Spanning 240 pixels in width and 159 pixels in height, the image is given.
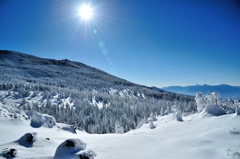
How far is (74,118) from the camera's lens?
60.4 m

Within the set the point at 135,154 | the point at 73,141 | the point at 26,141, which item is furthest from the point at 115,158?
the point at 26,141

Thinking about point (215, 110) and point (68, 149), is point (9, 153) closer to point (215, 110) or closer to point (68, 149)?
point (68, 149)

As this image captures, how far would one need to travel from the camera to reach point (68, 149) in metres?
9.12

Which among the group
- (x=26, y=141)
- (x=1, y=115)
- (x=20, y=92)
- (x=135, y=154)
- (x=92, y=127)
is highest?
(x=20, y=92)

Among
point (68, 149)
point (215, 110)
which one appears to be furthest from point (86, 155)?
point (215, 110)

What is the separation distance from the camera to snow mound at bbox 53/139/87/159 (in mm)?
8632

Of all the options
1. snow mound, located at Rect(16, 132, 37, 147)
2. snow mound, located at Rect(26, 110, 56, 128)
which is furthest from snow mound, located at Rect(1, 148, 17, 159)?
snow mound, located at Rect(26, 110, 56, 128)

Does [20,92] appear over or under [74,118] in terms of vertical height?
over

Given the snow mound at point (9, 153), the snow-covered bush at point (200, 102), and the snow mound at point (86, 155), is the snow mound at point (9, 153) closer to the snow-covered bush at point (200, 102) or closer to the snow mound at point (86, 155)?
the snow mound at point (86, 155)

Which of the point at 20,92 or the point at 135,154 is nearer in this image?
the point at 135,154

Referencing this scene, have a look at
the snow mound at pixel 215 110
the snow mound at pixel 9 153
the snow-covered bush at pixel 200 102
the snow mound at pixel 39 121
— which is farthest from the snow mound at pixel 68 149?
the snow-covered bush at pixel 200 102

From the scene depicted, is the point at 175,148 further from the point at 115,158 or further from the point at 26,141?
the point at 26,141

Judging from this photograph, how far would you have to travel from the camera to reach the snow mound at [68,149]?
28.3 ft

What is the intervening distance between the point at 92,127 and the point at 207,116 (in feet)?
136
